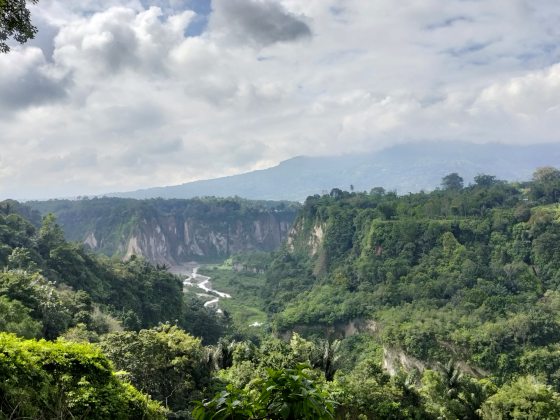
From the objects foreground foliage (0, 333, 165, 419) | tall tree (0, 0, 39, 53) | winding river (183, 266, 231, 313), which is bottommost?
winding river (183, 266, 231, 313)

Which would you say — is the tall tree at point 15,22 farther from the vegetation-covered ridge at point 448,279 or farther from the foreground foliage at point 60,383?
the vegetation-covered ridge at point 448,279

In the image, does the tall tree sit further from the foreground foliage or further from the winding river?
the winding river

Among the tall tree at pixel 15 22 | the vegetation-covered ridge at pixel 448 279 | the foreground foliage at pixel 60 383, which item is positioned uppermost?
the tall tree at pixel 15 22

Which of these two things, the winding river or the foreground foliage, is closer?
the foreground foliage

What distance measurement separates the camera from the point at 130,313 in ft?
182

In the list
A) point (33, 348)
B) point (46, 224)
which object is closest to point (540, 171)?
point (46, 224)

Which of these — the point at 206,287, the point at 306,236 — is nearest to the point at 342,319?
the point at 306,236

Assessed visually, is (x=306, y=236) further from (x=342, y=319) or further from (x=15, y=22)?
(x=15, y=22)

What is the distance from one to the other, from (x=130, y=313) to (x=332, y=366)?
30.4 m


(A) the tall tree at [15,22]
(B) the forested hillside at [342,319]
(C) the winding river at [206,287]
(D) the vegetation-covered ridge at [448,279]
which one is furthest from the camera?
(C) the winding river at [206,287]

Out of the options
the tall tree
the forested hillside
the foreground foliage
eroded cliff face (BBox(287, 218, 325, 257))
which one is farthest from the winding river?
the tall tree

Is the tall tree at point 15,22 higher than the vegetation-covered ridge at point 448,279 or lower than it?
higher

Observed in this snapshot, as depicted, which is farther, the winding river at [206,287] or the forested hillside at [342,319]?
the winding river at [206,287]

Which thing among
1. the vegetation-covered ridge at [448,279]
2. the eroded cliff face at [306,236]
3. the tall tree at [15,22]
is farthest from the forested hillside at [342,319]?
the tall tree at [15,22]
